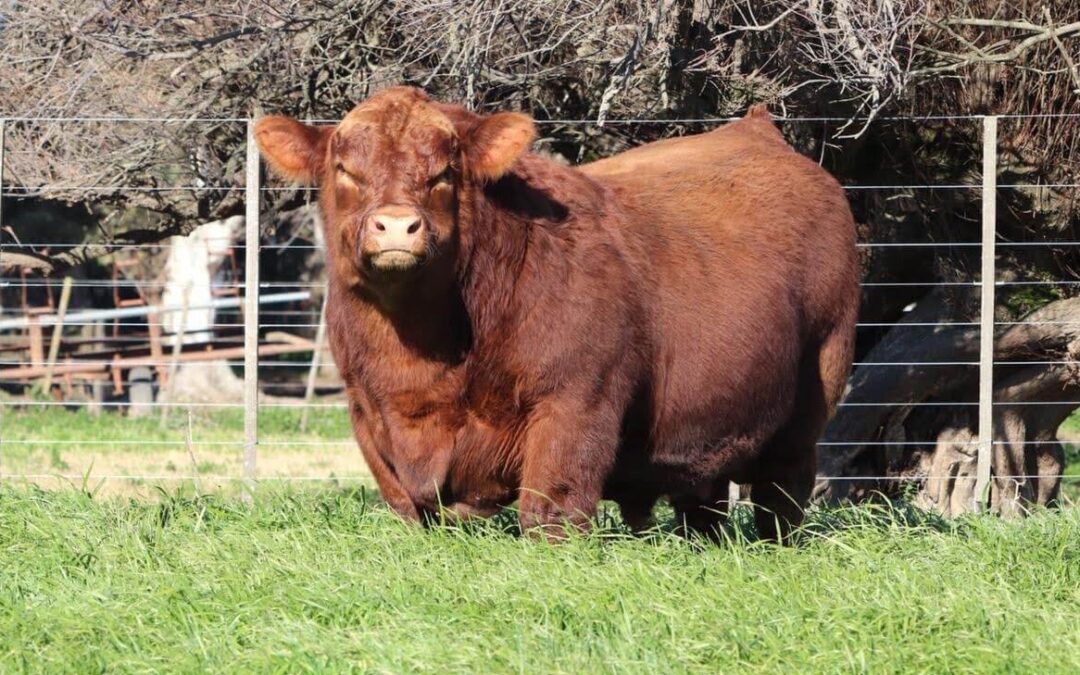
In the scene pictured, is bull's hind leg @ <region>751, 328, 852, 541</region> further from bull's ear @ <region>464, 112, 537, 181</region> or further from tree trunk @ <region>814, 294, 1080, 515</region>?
tree trunk @ <region>814, 294, 1080, 515</region>

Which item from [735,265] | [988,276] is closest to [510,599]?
[735,265]

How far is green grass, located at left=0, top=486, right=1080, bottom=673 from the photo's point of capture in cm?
394

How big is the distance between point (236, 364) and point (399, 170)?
14.6 m

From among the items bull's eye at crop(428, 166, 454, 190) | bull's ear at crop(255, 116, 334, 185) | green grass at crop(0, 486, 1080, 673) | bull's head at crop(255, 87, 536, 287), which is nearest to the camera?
green grass at crop(0, 486, 1080, 673)

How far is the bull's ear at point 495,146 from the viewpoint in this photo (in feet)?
18.0

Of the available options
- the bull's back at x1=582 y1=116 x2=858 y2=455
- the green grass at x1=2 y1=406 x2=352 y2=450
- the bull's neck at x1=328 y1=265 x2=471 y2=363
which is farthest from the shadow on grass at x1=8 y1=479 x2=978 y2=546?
the green grass at x1=2 y1=406 x2=352 y2=450

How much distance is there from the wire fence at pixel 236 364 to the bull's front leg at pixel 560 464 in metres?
1.64

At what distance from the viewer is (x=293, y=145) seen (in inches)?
226

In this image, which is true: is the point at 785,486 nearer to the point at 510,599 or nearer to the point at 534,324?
the point at 534,324

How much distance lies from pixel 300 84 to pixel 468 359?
156 inches

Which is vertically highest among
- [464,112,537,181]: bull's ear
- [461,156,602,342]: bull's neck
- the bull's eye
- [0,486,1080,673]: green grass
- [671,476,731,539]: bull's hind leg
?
[464,112,537,181]: bull's ear

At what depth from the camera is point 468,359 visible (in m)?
5.49

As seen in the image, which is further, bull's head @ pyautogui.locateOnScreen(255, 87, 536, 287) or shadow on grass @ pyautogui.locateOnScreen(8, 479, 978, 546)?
shadow on grass @ pyautogui.locateOnScreen(8, 479, 978, 546)

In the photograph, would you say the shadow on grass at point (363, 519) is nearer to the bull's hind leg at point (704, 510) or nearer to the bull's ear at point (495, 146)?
the bull's hind leg at point (704, 510)
